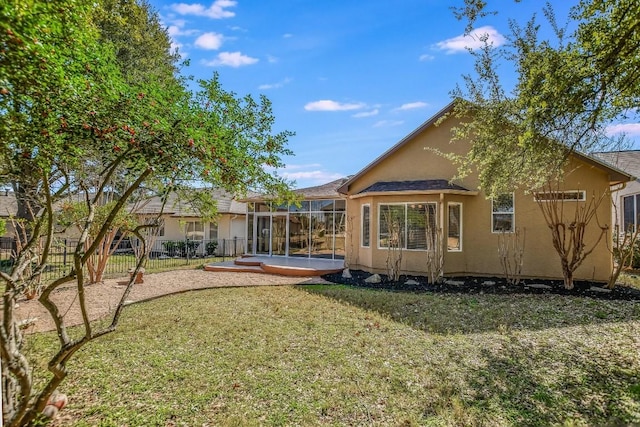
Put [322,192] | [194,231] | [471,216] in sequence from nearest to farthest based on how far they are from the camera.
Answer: [471,216] → [322,192] → [194,231]

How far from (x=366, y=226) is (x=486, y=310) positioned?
264 inches

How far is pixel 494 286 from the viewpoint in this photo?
35.7ft

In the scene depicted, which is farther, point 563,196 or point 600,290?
point 563,196

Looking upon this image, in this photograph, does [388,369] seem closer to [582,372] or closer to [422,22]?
[582,372]

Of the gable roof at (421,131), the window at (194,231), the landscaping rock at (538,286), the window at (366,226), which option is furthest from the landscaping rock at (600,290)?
the window at (194,231)

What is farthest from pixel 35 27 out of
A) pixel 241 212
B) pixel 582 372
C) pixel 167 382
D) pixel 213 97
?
pixel 241 212

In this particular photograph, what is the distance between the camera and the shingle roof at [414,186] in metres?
12.3

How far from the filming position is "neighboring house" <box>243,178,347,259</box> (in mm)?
17828

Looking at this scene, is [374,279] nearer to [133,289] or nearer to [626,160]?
[133,289]

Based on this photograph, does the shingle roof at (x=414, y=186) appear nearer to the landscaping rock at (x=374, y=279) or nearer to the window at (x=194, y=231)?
the landscaping rock at (x=374, y=279)

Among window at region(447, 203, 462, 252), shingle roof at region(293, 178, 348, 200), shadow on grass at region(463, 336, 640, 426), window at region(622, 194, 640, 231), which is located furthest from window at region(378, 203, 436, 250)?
window at region(622, 194, 640, 231)

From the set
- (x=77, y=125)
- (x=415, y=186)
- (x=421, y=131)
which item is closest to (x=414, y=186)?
(x=415, y=186)

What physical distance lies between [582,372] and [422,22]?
27.7ft

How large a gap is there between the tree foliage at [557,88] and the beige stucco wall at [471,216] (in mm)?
2769
